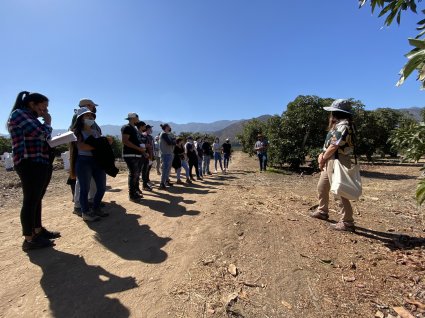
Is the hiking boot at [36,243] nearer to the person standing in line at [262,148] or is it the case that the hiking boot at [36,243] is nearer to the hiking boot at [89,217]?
the hiking boot at [89,217]

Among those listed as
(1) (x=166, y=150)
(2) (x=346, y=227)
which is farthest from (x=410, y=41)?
(1) (x=166, y=150)

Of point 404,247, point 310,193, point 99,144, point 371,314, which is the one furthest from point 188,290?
point 310,193

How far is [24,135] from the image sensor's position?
3.62m

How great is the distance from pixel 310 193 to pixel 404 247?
4.11 m

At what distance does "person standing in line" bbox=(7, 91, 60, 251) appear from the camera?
3605mm

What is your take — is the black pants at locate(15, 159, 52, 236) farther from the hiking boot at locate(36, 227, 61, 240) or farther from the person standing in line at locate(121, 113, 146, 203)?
the person standing in line at locate(121, 113, 146, 203)

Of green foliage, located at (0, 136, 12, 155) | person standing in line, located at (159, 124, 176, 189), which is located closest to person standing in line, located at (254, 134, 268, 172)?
person standing in line, located at (159, 124, 176, 189)

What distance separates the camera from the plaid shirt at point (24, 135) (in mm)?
3588

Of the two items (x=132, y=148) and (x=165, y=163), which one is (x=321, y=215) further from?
(x=165, y=163)

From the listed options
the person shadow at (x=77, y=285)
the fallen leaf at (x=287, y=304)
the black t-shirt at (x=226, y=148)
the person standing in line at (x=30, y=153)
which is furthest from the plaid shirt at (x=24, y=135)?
the black t-shirt at (x=226, y=148)

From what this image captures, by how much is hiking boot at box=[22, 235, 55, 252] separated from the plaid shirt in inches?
43.7

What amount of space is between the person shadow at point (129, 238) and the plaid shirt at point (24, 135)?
156 centimetres

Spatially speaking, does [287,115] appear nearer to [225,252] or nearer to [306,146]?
[306,146]

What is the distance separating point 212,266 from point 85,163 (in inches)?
111
